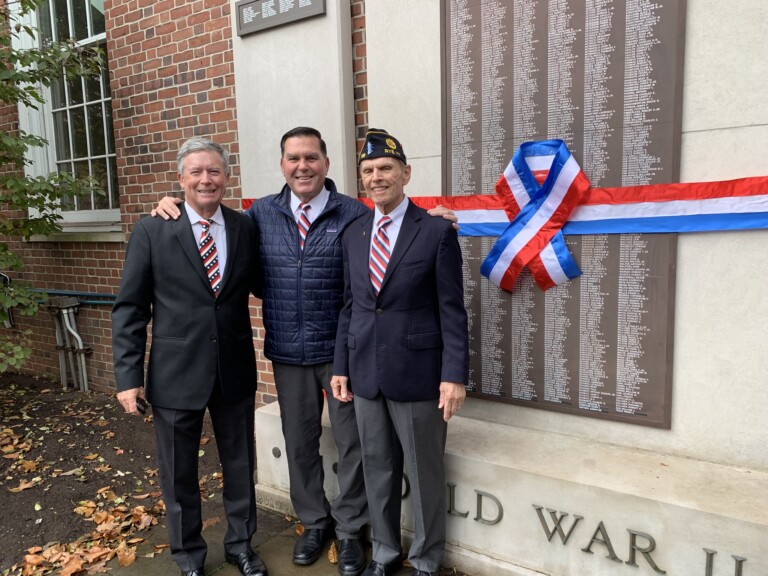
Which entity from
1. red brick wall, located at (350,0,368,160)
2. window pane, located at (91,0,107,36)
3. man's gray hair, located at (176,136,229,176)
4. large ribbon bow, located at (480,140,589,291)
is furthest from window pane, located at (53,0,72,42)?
large ribbon bow, located at (480,140,589,291)

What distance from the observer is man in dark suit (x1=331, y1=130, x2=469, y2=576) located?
252 centimetres

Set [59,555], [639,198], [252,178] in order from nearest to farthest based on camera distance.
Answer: [639,198] → [59,555] → [252,178]

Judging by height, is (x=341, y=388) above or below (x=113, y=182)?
below

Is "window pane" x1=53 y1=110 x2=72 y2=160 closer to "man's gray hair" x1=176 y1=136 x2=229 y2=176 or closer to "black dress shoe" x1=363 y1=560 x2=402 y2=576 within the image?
"man's gray hair" x1=176 y1=136 x2=229 y2=176

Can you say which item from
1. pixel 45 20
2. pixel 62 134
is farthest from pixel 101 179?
pixel 45 20

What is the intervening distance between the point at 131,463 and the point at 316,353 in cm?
247

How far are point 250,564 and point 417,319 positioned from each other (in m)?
1.49

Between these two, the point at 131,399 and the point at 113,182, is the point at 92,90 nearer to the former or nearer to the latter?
the point at 113,182

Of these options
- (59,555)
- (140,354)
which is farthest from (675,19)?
(59,555)

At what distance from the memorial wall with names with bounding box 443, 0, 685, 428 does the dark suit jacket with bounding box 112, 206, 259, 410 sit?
1466 mm

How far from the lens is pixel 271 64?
4180 millimetres

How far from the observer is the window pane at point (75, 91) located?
21.0 ft

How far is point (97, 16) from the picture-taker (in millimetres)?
6023

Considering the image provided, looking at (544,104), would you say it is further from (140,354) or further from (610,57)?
(140,354)
